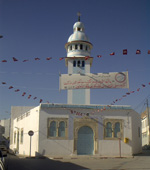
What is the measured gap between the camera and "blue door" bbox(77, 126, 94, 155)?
2275 cm

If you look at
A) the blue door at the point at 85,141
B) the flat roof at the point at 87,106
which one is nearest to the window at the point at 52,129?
the flat roof at the point at 87,106

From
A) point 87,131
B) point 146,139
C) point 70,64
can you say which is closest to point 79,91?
point 70,64

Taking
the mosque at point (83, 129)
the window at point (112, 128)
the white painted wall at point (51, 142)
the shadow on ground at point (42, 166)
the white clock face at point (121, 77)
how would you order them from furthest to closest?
the white clock face at point (121, 77) → the window at point (112, 128) → the mosque at point (83, 129) → the white painted wall at point (51, 142) → the shadow on ground at point (42, 166)

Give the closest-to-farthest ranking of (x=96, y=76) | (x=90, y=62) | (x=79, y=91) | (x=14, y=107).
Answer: (x=96, y=76) < (x=79, y=91) < (x=90, y=62) < (x=14, y=107)

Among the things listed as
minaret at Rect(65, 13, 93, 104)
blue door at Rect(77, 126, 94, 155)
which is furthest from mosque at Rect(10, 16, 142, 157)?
minaret at Rect(65, 13, 93, 104)

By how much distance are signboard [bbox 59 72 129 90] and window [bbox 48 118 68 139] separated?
153 inches

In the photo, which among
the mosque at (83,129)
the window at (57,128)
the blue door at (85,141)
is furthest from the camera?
the blue door at (85,141)

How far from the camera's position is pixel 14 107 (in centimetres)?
3925

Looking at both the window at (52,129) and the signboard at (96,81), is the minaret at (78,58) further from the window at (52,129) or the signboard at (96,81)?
the window at (52,129)

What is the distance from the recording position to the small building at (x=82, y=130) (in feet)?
73.5

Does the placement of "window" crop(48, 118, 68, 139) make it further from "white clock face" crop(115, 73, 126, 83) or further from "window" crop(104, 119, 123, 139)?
"white clock face" crop(115, 73, 126, 83)

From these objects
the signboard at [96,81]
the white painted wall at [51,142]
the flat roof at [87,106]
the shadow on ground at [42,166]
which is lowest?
the shadow on ground at [42,166]

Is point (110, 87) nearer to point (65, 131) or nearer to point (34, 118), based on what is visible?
point (65, 131)

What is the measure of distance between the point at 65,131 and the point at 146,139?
27.4 metres
